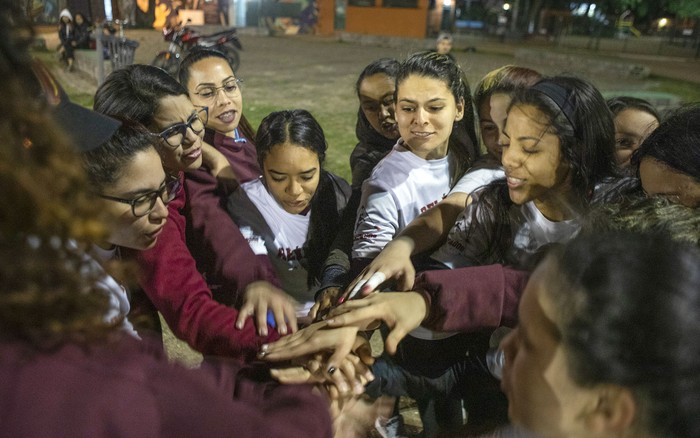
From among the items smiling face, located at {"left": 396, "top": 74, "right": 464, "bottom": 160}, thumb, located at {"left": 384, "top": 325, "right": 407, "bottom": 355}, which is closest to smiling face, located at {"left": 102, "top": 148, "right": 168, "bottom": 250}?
thumb, located at {"left": 384, "top": 325, "right": 407, "bottom": 355}

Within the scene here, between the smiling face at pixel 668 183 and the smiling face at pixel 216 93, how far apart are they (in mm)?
1946

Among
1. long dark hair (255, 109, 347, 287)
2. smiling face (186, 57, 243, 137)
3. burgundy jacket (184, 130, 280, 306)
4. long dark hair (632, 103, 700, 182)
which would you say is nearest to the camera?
long dark hair (632, 103, 700, 182)

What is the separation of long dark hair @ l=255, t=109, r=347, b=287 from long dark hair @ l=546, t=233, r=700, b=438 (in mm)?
1426

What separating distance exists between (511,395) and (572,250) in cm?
32

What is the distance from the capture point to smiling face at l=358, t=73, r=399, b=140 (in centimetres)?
298

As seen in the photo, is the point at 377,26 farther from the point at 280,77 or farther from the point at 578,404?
the point at 578,404

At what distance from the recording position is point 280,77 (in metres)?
13.3

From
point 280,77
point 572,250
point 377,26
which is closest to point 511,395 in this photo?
point 572,250

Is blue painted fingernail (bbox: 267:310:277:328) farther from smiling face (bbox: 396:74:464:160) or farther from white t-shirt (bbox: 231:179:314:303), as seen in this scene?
smiling face (bbox: 396:74:464:160)

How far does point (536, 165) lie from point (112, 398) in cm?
153

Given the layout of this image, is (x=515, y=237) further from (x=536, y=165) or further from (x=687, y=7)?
(x=687, y=7)

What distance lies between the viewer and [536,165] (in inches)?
72.8

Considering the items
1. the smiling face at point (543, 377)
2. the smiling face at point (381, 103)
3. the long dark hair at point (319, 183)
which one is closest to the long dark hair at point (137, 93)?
the long dark hair at point (319, 183)

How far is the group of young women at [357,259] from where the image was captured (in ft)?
2.53
